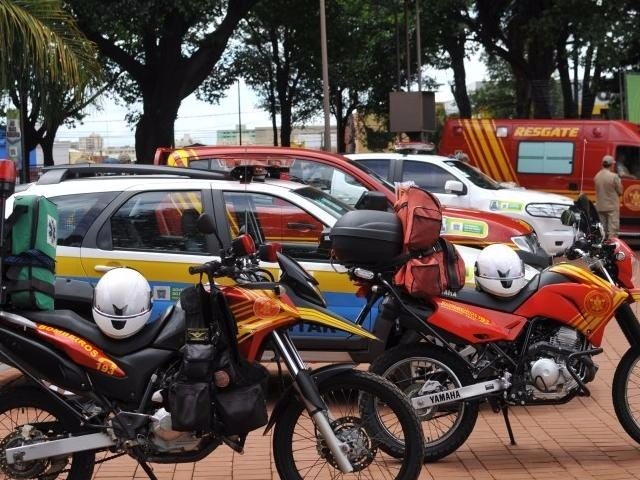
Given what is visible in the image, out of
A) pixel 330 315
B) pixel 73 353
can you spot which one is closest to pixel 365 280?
pixel 330 315

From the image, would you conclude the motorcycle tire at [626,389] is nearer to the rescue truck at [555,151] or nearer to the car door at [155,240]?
the car door at [155,240]

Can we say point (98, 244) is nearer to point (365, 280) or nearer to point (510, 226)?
point (365, 280)

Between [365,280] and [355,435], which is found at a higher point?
[365,280]

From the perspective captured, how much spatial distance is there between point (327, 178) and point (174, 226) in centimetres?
307

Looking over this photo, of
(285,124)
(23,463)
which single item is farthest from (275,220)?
(285,124)

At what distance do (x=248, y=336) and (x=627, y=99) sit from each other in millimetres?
22546

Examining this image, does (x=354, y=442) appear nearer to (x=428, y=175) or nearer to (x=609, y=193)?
(x=428, y=175)

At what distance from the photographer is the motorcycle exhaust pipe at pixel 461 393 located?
517 centimetres

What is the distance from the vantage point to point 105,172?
297 inches

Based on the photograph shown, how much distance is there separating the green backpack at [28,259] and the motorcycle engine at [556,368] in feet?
8.33

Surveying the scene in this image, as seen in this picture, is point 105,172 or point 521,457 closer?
point 521,457

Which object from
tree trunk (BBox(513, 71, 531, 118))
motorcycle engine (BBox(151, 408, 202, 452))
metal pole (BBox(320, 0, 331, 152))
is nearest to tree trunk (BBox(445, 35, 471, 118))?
tree trunk (BBox(513, 71, 531, 118))

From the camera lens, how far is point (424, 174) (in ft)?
43.4

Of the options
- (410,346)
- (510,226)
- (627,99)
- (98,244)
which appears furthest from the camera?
(627,99)
